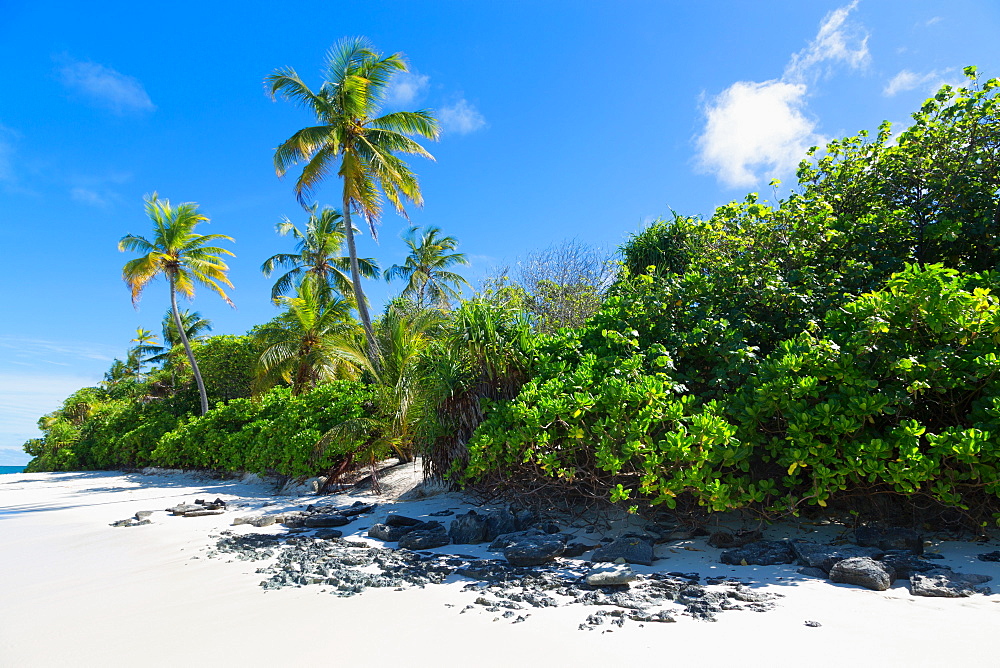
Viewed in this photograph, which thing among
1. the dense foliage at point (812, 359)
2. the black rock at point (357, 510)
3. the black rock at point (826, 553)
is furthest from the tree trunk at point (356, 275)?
the black rock at point (826, 553)

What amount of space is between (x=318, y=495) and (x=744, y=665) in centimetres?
913

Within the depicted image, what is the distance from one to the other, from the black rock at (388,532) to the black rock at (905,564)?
4688 millimetres

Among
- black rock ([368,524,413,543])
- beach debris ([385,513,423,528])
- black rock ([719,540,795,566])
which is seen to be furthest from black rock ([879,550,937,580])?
beach debris ([385,513,423,528])

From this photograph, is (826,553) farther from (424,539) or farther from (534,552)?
(424,539)

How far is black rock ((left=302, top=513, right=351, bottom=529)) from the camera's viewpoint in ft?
23.7

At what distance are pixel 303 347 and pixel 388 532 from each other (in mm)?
13603

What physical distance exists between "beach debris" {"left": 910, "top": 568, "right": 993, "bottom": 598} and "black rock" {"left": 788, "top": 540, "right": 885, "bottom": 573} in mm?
475

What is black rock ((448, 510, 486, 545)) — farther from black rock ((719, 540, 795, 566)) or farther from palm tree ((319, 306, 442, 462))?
palm tree ((319, 306, 442, 462))

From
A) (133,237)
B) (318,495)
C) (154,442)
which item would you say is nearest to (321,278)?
(133,237)

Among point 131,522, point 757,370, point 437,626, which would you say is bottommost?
point 437,626

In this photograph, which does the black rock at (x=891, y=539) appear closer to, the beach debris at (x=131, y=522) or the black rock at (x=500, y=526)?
the black rock at (x=500, y=526)

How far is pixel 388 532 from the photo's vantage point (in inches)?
251

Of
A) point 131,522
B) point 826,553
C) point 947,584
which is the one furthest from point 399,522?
point 947,584

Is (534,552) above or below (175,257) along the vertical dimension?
below
